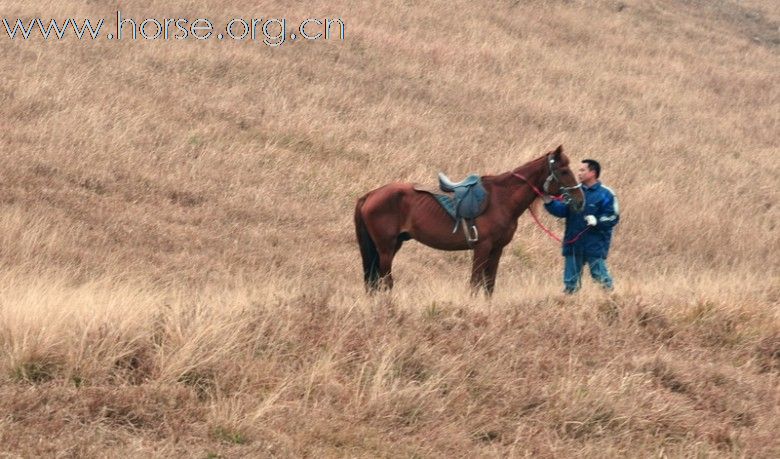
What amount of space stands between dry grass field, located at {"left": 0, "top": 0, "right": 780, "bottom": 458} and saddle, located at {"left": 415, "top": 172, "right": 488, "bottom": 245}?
0.70m

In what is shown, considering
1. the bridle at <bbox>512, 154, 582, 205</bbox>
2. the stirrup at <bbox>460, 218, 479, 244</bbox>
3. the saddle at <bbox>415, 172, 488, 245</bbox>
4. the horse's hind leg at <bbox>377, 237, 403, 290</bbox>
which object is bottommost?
the horse's hind leg at <bbox>377, 237, 403, 290</bbox>

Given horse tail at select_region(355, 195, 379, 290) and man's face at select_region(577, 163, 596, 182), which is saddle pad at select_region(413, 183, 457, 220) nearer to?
horse tail at select_region(355, 195, 379, 290)

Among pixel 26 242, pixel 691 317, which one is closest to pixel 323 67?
pixel 26 242

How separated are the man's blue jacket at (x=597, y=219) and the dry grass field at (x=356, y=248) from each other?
808 mm

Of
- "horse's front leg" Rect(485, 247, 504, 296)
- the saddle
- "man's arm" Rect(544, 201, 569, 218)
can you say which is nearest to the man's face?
"man's arm" Rect(544, 201, 569, 218)

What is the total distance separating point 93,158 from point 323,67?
805 centimetres

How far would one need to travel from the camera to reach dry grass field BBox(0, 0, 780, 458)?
614 centimetres

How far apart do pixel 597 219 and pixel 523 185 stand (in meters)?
0.87

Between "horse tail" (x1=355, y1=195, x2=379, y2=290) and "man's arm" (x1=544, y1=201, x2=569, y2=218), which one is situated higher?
"man's arm" (x1=544, y1=201, x2=569, y2=218)

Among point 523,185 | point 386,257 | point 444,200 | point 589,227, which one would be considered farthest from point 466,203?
point 589,227

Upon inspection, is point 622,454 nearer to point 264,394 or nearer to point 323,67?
point 264,394

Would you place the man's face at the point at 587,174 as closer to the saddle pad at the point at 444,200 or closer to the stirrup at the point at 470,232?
the stirrup at the point at 470,232

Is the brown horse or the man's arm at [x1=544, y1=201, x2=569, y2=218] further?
the man's arm at [x1=544, y1=201, x2=569, y2=218]

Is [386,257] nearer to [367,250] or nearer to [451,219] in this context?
[367,250]
